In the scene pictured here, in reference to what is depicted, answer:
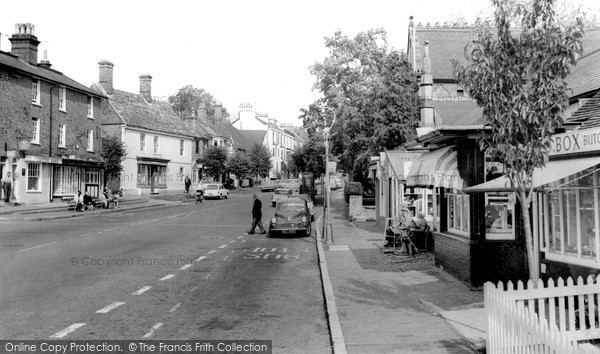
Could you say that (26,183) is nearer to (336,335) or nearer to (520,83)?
(336,335)

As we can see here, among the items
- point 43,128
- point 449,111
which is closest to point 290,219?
point 449,111

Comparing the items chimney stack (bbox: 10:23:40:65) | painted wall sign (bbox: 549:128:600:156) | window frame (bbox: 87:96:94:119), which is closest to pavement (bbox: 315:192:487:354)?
painted wall sign (bbox: 549:128:600:156)

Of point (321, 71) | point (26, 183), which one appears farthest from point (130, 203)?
point (321, 71)

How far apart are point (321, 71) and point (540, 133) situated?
38584 mm

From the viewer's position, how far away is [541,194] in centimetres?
991

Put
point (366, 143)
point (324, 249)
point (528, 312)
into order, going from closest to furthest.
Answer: point (528, 312), point (324, 249), point (366, 143)

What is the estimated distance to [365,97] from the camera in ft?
97.8

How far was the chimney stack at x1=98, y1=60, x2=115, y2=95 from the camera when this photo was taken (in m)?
50.3

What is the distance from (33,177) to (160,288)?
2785 cm

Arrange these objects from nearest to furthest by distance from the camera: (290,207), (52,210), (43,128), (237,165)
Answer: (290,207), (52,210), (43,128), (237,165)

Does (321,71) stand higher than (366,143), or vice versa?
(321,71)

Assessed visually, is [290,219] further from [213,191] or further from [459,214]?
[213,191]

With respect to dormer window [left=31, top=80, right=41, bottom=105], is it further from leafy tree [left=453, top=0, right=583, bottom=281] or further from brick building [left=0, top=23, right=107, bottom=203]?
leafy tree [left=453, top=0, right=583, bottom=281]

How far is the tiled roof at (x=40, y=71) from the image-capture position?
33062 millimetres
